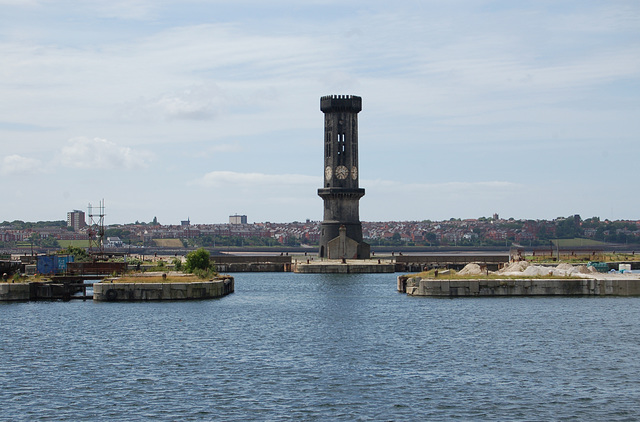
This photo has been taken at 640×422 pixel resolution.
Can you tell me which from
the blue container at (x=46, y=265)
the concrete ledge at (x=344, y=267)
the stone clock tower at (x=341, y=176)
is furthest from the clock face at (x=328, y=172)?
the blue container at (x=46, y=265)

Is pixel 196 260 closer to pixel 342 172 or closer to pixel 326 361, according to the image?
pixel 342 172

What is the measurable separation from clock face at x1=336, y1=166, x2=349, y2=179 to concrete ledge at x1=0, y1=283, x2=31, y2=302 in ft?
229

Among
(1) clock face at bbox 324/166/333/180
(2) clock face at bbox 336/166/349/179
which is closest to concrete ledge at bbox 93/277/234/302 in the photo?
(2) clock face at bbox 336/166/349/179

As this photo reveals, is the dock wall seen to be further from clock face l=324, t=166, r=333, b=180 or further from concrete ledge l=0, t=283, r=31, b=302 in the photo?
concrete ledge l=0, t=283, r=31, b=302

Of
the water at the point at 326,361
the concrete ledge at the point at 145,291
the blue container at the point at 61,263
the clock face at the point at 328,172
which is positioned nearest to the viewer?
the water at the point at 326,361

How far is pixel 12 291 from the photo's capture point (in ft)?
277

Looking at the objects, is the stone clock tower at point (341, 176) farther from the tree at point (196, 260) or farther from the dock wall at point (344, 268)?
the tree at point (196, 260)

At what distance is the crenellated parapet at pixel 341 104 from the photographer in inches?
5827

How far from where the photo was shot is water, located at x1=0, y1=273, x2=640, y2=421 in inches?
1558

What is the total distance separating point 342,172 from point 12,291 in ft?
233

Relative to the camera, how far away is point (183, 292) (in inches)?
3280

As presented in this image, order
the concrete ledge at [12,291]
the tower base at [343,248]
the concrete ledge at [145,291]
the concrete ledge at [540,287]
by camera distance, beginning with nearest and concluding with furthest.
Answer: the concrete ledge at [540,287]
the concrete ledge at [145,291]
the concrete ledge at [12,291]
the tower base at [343,248]

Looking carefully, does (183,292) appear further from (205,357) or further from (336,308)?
(205,357)

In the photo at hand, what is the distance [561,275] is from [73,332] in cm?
4390
